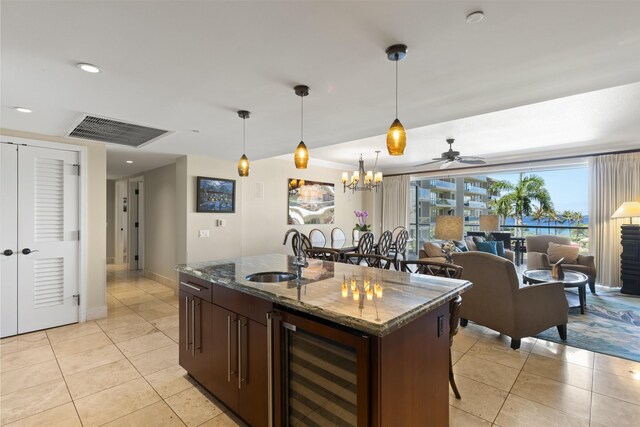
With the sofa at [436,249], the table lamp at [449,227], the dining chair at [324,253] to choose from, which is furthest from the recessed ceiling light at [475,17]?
the sofa at [436,249]

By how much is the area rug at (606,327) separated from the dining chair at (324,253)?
2.39m

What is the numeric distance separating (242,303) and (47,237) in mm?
3257

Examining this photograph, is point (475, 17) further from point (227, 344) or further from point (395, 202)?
point (395, 202)

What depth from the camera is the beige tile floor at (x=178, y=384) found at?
202 cm

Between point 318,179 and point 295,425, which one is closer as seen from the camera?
point 295,425

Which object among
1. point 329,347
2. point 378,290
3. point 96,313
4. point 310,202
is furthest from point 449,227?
point 96,313

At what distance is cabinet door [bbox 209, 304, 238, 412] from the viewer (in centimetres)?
194

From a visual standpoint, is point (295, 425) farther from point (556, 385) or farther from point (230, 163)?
point (230, 163)

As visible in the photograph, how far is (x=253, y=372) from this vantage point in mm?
1787

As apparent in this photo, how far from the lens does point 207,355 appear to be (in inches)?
87.4

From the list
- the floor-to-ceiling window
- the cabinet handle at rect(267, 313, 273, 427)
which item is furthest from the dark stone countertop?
the floor-to-ceiling window

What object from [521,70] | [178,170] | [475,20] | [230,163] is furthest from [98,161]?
[521,70]

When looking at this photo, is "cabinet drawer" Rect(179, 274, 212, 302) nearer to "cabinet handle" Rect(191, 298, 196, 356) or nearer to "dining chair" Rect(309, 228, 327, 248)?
"cabinet handle" Rect(191, 298, 196, 356)

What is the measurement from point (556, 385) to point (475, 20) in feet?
8.84
